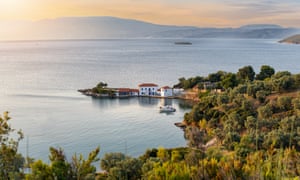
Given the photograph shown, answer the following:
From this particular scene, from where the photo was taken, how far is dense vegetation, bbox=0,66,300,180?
4.96 meters

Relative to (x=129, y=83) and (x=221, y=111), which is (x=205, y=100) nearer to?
(x=221, y=111)

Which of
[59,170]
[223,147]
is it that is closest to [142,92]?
[223,147]

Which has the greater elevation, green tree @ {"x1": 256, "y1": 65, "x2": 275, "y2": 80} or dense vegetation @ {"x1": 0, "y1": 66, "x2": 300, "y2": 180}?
green tree @ {"x1": 256, "y1": 65, "x2": 275, "y2": 80}

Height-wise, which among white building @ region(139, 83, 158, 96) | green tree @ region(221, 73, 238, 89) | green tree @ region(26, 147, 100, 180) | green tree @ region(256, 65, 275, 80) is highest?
green tree @ region(256, 65, 275, 80)

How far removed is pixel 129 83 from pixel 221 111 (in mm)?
19465

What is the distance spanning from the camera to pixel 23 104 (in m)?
27.7

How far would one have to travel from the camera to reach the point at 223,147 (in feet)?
43.9

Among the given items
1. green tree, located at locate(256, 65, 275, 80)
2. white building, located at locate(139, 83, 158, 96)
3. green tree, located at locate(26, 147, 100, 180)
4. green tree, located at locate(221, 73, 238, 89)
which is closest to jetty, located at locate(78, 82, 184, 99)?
white building, located at locate(139, 83, 158, 96)

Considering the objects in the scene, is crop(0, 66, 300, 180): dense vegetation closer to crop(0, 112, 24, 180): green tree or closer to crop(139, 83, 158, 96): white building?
crop(0, 112, 24, 180): green tree

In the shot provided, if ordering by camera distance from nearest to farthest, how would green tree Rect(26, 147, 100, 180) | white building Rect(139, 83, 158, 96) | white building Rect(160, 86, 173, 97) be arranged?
green tree Rect(26, 147, 100, 180) < white building Rect(160, 86, 173, 97) < white building Rect(139, 83, 158, 96)

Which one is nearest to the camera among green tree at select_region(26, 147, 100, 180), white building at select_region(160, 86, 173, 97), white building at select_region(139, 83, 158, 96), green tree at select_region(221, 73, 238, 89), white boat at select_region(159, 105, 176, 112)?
green tree at select_region(26, 147, 100, 180)

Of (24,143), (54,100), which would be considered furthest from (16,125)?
(54,100)

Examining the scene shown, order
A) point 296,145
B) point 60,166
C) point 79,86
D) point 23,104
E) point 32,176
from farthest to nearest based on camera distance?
point 79,86 → point 23,104 → point 296,145 → point 60,166 → point 32,176

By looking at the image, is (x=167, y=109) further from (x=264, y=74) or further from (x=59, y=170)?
(x=59, y=170)
